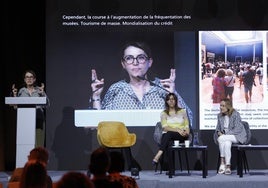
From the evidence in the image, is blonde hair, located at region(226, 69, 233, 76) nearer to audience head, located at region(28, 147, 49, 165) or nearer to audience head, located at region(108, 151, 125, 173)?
audience head, located at region(108, 151, 125, 173)

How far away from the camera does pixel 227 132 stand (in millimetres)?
7375

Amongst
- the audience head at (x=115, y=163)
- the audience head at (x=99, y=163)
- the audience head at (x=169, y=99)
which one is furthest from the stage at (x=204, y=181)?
the audience head at (x=99, y=163)

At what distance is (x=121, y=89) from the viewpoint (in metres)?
8.12

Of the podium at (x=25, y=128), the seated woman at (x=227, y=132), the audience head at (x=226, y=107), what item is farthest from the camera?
the audience head at (x=226, y=107)

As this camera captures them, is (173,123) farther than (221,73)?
No

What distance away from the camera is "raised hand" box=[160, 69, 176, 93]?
8109 mm

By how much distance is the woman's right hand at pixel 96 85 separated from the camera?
8.12m

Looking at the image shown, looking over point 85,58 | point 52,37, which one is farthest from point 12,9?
point 85,58

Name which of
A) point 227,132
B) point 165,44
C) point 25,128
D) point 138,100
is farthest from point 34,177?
point 165,44

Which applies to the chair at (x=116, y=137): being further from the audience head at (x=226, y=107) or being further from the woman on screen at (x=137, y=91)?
the audience head at (x=226, y=107)

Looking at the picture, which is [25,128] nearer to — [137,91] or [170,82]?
[137,91]

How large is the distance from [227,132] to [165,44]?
1.70m

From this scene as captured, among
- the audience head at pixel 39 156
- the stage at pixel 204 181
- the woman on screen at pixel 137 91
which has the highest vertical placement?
the woman on screen at pixel 137 91

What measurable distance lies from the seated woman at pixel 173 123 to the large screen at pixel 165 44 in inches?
21.7
